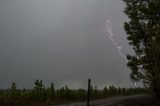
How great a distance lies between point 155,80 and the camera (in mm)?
16453

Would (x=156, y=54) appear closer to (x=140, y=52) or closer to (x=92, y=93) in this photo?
(x=140, y=52)

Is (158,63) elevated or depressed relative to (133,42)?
depressed

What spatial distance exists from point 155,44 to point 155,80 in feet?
7.14

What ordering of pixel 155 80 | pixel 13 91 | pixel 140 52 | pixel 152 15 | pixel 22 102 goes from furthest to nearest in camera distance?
pixel 152 15 → pixel 13 91 → pixel 22 102 → pixel 140 52 → pixel 155 80

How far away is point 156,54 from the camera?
664 inches

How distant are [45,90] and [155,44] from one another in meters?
15.6

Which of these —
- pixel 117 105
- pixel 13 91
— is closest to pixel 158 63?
pixel 117 105

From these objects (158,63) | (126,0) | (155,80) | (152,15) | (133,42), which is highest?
(126,0)

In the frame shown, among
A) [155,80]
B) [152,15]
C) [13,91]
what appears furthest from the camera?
[152,15]

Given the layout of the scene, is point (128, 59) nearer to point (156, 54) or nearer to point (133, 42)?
point (133, 42)

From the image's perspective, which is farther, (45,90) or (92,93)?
(92,93)

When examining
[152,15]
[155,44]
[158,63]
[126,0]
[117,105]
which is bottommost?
[117,105]

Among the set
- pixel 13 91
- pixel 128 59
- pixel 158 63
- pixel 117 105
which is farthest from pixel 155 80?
pixel 13 91

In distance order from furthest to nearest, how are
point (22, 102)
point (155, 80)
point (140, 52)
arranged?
point (22, 102), point (140, 52), point (155, 80)
